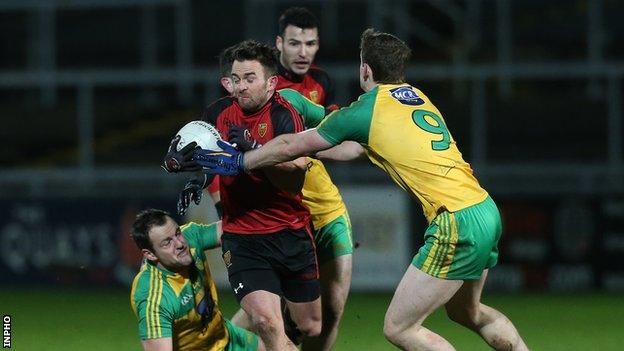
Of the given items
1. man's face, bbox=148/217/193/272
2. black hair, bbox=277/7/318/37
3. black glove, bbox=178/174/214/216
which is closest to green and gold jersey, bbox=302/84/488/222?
black glove, bbox=178/174/214/216

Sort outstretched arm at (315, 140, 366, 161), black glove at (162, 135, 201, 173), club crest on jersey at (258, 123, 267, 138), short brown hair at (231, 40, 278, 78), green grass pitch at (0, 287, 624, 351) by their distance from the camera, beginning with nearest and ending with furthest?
black glove at (162, 135, 201, 173) < short brown hair at (231, 40, 278, 78) < club crest on jersey at (258, 123, 267, 138) < outstretched arm at (315, 140, 366, 161) < green grass pitch at (0, 287, 624, 351)

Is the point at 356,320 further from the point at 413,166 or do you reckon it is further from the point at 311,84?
the point at 413,166

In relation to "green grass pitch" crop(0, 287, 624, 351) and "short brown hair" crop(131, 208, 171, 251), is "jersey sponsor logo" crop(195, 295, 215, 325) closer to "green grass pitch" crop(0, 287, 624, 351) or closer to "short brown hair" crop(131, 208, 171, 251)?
"short brown hair" crop(131, 208, 171, 251)

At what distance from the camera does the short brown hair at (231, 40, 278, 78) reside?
25.6 ft

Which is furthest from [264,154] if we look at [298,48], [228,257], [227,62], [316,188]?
[298,48]

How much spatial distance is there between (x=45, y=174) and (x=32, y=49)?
3100mm

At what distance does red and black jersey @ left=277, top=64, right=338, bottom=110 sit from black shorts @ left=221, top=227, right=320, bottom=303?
1.25 meters

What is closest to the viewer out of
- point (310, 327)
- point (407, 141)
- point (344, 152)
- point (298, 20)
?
point (407, 141)

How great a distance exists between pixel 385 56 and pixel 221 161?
1035mm

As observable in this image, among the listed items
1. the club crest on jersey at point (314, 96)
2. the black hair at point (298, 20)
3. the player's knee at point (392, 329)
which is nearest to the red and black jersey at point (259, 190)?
the player's knee at point (392, 329)

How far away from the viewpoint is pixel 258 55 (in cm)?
782

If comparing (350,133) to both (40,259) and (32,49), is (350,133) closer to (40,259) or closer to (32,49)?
(40,259)

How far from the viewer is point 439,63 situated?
1819 centimetres

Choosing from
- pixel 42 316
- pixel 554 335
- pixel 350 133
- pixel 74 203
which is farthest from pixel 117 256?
pixel 350 133
